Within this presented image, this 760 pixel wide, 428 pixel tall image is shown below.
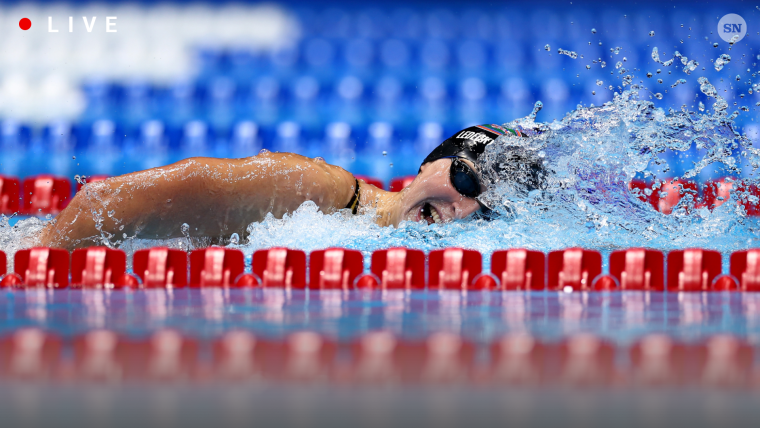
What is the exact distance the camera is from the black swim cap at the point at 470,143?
332 cm

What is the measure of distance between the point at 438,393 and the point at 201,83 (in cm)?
604

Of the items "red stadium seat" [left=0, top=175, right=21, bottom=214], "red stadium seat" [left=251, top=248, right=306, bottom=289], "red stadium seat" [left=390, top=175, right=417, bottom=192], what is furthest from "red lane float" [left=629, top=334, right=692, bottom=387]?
"red stadium seat" [left=0, top=175, right=21, bottom=214]

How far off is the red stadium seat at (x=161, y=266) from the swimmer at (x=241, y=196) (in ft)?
0.42

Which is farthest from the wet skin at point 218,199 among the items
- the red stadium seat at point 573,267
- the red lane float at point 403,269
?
the red stadium seat at point 573,267

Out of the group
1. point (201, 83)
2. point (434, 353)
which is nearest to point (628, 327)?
point (434, 353)

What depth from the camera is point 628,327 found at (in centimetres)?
161

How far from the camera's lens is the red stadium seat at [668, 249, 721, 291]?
3.12 meters

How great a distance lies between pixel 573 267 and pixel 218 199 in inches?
64.3

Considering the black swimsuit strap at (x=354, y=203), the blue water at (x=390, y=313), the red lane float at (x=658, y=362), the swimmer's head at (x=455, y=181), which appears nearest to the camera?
the red lane float at (x=658, y=362)

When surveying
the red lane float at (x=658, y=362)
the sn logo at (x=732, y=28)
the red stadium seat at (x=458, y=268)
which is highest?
the sn logo at (x=732, y=28)

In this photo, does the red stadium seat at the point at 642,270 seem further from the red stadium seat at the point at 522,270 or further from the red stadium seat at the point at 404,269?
the red stadium seat at the point at 404,269

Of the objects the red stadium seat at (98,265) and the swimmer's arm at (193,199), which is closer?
the swimmer's arm at (193,199)

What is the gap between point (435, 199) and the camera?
129 inches

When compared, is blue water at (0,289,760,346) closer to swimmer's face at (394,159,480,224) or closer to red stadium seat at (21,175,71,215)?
swimmer's face at (394,159,480,224)
